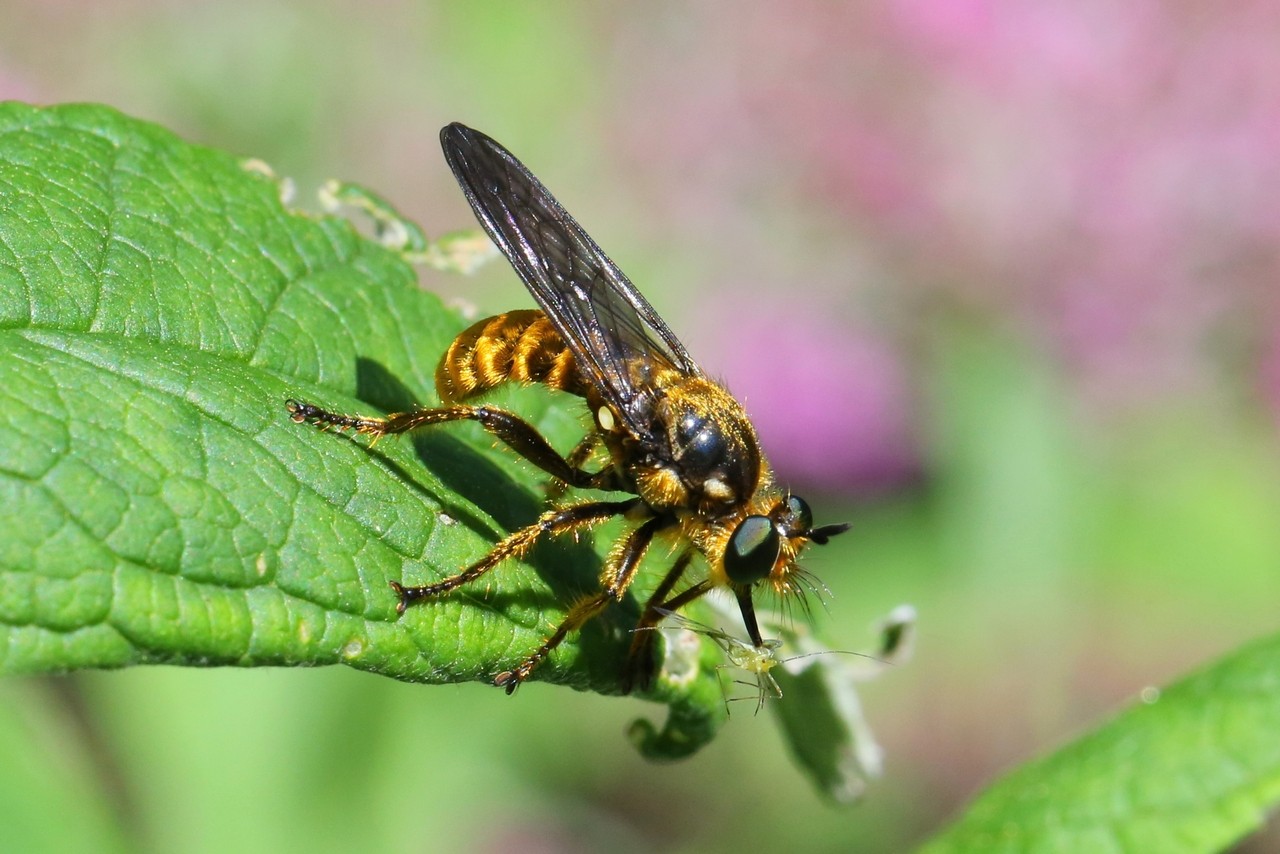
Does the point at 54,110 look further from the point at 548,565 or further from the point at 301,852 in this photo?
the point at 301,852

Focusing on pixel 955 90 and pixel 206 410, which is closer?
pixel 206 410

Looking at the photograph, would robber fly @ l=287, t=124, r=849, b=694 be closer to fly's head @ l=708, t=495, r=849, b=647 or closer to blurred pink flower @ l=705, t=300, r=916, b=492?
fly's head @ l=708, t=495, r=849, b=647

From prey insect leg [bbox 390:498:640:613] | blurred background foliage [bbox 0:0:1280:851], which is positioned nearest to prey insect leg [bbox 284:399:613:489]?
prey insect leg [bbox 390:498:640:613]

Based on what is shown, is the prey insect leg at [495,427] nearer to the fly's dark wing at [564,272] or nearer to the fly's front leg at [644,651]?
the fly's dark wing at [564,272]

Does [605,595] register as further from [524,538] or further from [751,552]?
[751,552]

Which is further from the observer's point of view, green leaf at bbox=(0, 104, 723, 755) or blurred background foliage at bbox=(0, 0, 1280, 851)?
blurred background foliage at bbox=(0, 0, 1280, 851)

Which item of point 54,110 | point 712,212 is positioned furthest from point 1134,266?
point 54,110
